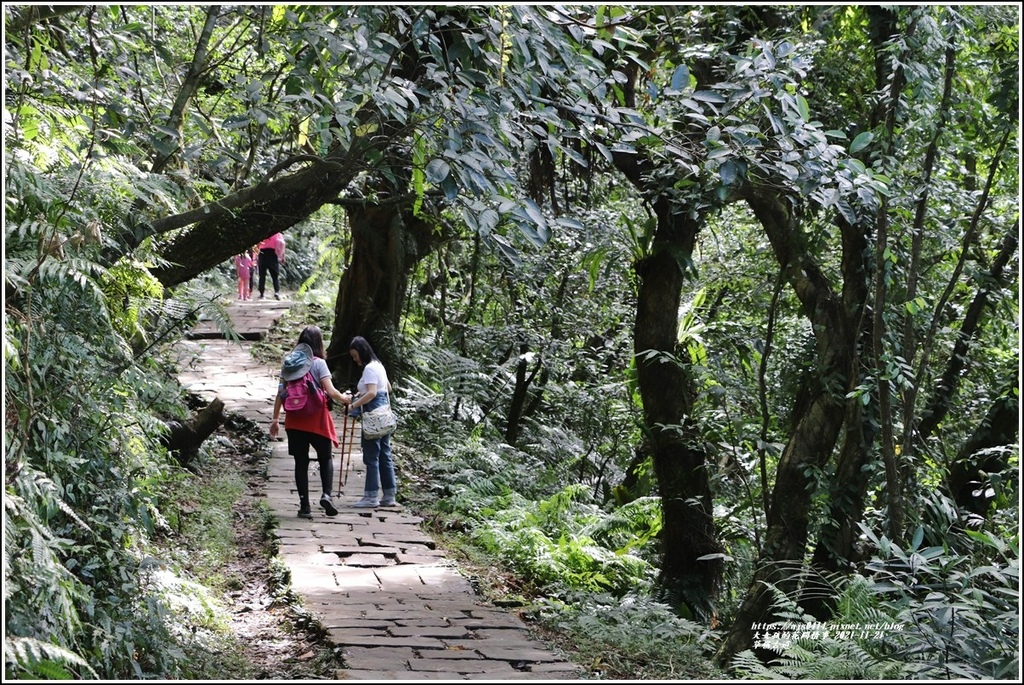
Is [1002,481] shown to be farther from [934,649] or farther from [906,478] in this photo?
[934,649]

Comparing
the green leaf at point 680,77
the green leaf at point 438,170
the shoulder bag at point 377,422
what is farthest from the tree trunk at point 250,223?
the green leaf at point 680,77

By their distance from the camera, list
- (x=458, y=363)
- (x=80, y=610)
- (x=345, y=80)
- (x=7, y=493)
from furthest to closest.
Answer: (x=458, y=363)
(x=80, y=610)
(x=345, y=80)
(x=7, y=493)

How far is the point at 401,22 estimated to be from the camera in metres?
4.58

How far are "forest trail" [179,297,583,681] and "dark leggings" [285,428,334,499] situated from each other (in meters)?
0.31

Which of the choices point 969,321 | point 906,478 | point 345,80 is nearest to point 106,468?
point 345,80

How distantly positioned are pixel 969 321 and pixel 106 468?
245 inches

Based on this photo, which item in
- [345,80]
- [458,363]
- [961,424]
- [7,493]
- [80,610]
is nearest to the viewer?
[7,493]

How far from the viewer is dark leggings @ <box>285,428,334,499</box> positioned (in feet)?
28.5

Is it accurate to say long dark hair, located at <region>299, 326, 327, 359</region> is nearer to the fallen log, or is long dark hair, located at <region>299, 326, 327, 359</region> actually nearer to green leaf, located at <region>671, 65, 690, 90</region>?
the fallen log

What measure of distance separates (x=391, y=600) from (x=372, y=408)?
265 centimetres

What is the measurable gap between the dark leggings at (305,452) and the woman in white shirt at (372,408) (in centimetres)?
37

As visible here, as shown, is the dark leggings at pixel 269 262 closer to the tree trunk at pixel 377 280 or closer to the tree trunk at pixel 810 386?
the tree trunk at pixel 377 280

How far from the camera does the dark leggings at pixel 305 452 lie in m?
8.70

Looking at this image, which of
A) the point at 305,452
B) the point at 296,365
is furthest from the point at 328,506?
the point at 296,365
